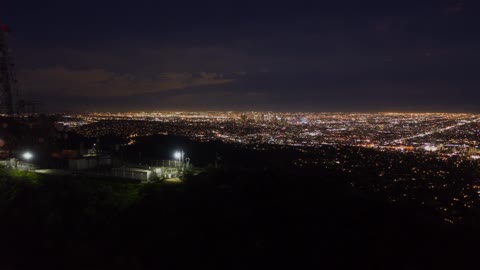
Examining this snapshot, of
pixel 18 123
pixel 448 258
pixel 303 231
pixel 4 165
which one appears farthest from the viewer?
pixel 18 123

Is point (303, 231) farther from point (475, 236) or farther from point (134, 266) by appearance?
point (475, 236)

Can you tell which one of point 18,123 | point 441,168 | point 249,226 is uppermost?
point 18,123

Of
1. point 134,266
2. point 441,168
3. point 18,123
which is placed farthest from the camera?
point 441,168

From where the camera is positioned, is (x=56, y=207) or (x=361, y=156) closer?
(x=56, y=207)

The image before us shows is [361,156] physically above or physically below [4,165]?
below

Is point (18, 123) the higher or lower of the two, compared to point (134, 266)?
higher

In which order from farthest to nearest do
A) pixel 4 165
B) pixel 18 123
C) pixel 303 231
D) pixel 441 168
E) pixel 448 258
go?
pixel 441 168 < pixel 18 123 < pixel 4 165 < pixel 303 231 < pixel 448 258

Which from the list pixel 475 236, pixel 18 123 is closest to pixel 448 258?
pixel 475 236

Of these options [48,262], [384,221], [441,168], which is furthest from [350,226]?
[441,168]

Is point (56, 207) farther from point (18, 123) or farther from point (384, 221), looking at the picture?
point (18, 123)
